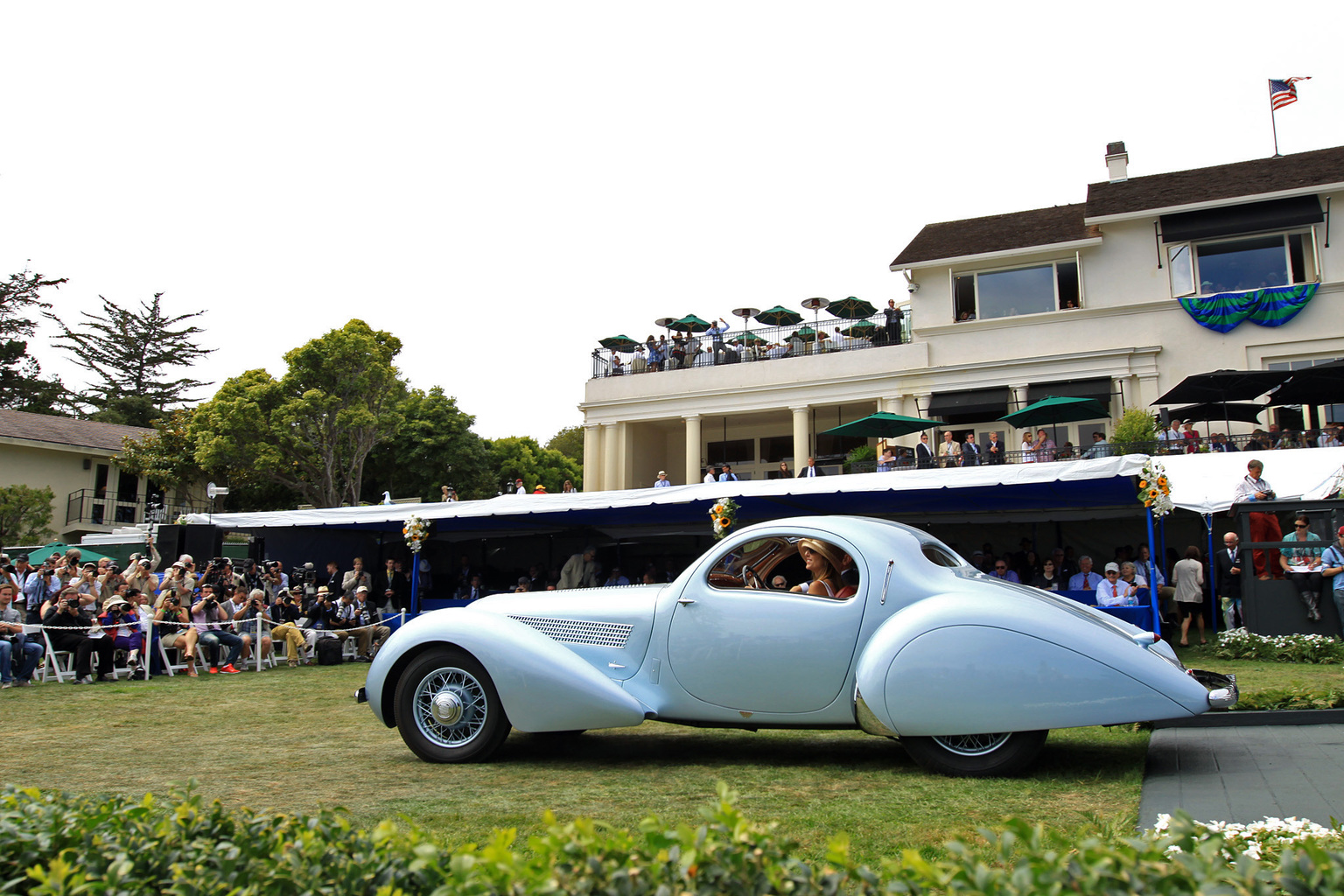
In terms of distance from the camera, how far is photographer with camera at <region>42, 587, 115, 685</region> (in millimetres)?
12617

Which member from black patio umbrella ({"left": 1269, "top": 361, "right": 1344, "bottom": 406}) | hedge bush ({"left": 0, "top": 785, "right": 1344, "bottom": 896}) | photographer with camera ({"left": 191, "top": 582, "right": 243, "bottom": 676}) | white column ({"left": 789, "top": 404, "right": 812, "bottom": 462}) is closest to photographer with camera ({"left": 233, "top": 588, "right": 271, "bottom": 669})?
photographer with camera ({"left": 191, "top": 582, "right": 243, "bottom": 676})

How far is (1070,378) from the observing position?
25953 mm

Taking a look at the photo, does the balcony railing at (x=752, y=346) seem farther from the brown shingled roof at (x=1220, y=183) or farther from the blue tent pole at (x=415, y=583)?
the blue tent pole at (x=415, y=583)

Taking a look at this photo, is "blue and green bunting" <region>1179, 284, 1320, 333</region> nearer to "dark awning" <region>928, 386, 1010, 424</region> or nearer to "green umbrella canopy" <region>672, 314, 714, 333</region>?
"dark awning" <region>928, 386, 1010, 424</region>

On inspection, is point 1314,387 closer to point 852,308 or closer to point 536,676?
point 852,308

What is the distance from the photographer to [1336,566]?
1211cm

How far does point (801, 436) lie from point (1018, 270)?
26.3 feet

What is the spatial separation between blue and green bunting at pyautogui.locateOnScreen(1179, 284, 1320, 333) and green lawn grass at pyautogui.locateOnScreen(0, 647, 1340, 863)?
61.2ft

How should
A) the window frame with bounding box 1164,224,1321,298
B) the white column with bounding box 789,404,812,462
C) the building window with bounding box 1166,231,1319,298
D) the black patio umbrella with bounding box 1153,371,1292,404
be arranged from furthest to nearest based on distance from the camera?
the white column with bounding box 789,404,812,462, the building window with bounding box 1166,231,1319,298, the window frame with bounding box 1164,224,1321,298, the black patio umbrella with bounding box 1153,371,1292,404

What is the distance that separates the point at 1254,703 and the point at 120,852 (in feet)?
25.0

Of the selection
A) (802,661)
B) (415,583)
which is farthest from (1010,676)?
(415,583)

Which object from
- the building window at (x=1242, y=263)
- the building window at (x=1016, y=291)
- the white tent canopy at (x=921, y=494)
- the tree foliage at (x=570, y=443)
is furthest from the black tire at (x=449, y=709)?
the tree foliage at (x=570, y=443)

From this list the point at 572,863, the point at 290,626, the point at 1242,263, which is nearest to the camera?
the point at 572,863

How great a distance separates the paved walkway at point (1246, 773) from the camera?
4.40m
